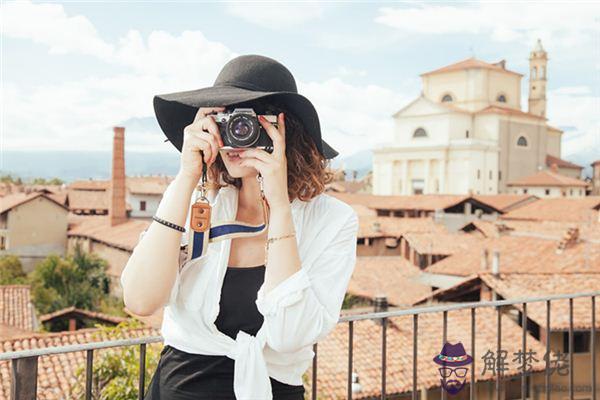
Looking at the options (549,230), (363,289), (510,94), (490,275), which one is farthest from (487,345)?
(510,94)

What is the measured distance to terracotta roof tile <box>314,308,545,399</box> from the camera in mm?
10719

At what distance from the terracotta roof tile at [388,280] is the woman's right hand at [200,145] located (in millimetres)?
17174

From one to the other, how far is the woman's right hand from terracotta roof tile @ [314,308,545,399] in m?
9.05

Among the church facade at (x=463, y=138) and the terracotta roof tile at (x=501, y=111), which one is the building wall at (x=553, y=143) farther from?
the terracotta roof tile at (x=501, y=111)

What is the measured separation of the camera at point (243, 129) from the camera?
4.91 feet

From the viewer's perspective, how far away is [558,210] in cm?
2880

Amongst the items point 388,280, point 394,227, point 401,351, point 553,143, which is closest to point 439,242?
point 388,280

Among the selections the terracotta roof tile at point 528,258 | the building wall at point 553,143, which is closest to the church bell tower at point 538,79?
the building wall at point 553,143

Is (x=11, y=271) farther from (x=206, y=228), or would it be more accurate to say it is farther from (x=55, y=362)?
(x=206, y=228)

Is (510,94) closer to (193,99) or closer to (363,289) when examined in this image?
(363,289)

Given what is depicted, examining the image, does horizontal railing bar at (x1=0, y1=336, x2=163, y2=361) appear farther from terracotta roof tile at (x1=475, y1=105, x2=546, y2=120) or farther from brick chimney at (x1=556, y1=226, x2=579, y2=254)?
terracotta roof tile at (x1=475, y1=105, x2=546, y2=120)


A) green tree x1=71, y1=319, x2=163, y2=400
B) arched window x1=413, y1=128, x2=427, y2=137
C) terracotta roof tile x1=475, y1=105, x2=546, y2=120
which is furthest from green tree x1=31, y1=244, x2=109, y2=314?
terracotta roof tile x1=475, y1=105, x2=546, y2=120

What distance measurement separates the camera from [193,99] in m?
1.51

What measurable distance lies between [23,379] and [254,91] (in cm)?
101
